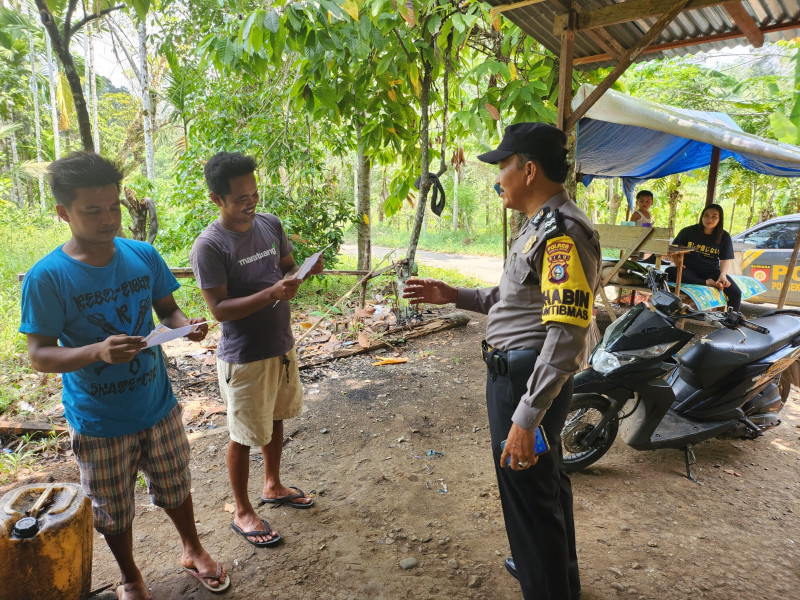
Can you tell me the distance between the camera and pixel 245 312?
208 cm

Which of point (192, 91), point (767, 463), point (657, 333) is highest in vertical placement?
point (192, 91)

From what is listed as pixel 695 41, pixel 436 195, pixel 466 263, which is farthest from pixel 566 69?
pixel 466 263

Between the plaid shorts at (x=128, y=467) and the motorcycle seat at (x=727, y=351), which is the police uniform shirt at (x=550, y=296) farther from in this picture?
the motorcycle seat at (x=727, y=351)

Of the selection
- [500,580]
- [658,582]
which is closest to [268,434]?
[500,580]

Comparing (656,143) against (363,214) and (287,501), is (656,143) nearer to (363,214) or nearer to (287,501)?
(363,214)

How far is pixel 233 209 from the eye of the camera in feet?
7.04

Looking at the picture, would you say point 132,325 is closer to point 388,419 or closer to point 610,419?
point 388,419

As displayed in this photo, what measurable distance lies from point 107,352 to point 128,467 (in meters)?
0.59

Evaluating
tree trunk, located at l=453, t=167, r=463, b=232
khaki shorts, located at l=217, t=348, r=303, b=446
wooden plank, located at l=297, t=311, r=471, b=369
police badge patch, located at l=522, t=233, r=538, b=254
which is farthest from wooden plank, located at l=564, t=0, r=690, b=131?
tree trunk, located at l=453, t=167, r=463, b=232

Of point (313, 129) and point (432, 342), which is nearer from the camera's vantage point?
point (432, 342)

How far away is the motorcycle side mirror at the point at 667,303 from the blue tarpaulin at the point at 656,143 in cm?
255

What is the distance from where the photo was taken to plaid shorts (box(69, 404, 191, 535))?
67.8 inches

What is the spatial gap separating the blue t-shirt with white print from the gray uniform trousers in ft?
4.32

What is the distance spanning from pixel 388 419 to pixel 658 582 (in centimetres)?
205
